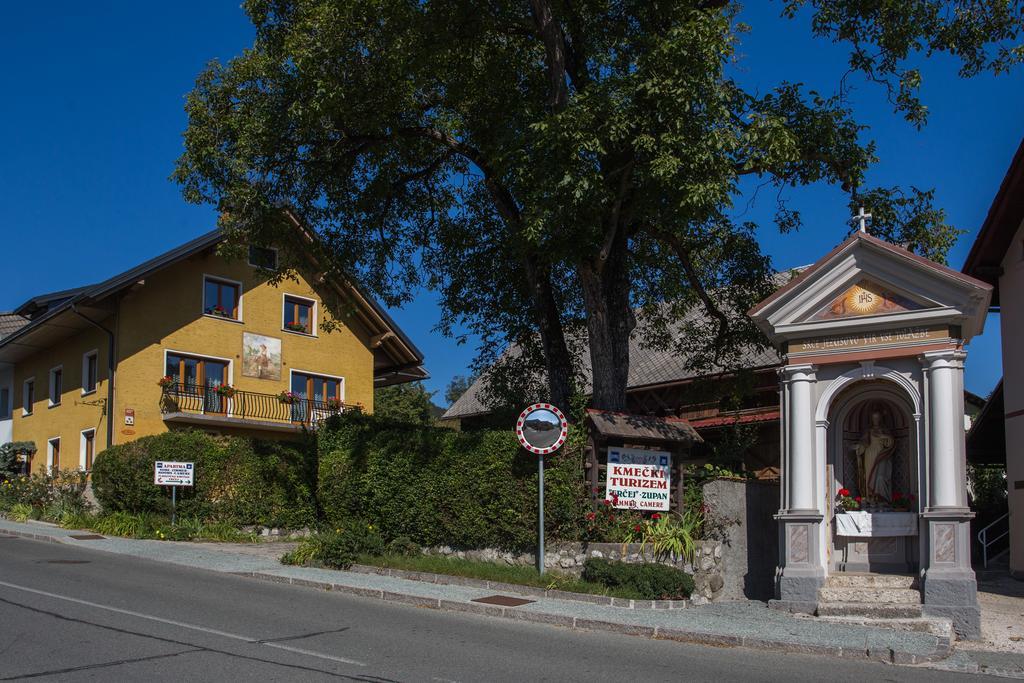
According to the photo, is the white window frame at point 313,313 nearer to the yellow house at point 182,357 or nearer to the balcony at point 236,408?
the yellow house at point 182,357

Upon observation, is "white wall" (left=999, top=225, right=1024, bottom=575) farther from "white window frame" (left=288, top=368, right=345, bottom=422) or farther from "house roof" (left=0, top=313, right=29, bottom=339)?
"house roof" (left=0, top=313, right=29, bottom=339)

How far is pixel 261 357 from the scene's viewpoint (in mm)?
32375

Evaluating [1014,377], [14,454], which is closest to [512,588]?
[1014,377]

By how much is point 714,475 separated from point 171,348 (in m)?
19.5

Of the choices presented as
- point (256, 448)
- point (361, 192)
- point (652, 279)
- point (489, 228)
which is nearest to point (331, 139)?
point (361, 192)

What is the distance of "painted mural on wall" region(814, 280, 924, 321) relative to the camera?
566 inches

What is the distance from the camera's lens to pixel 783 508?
14828 millimetres

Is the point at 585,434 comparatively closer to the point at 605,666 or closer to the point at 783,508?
the point at 783,508

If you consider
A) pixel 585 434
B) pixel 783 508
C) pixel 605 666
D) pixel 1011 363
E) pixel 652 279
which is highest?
pixel 652 279

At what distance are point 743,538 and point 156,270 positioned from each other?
19.5 metres

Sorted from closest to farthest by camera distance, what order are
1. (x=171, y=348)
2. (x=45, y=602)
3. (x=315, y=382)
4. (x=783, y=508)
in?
1. (x=45, y=602)
2. (x=783, y=508)
3. (x=171, y=348)
4. (x=315, y=382)

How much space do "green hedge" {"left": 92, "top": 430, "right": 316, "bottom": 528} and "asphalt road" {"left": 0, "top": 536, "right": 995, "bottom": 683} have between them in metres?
10.1

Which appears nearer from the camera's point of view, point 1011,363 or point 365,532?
point 365,532

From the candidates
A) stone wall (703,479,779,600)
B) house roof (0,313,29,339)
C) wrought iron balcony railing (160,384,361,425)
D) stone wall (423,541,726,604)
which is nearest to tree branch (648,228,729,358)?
stone wall (703,479,779,600)
